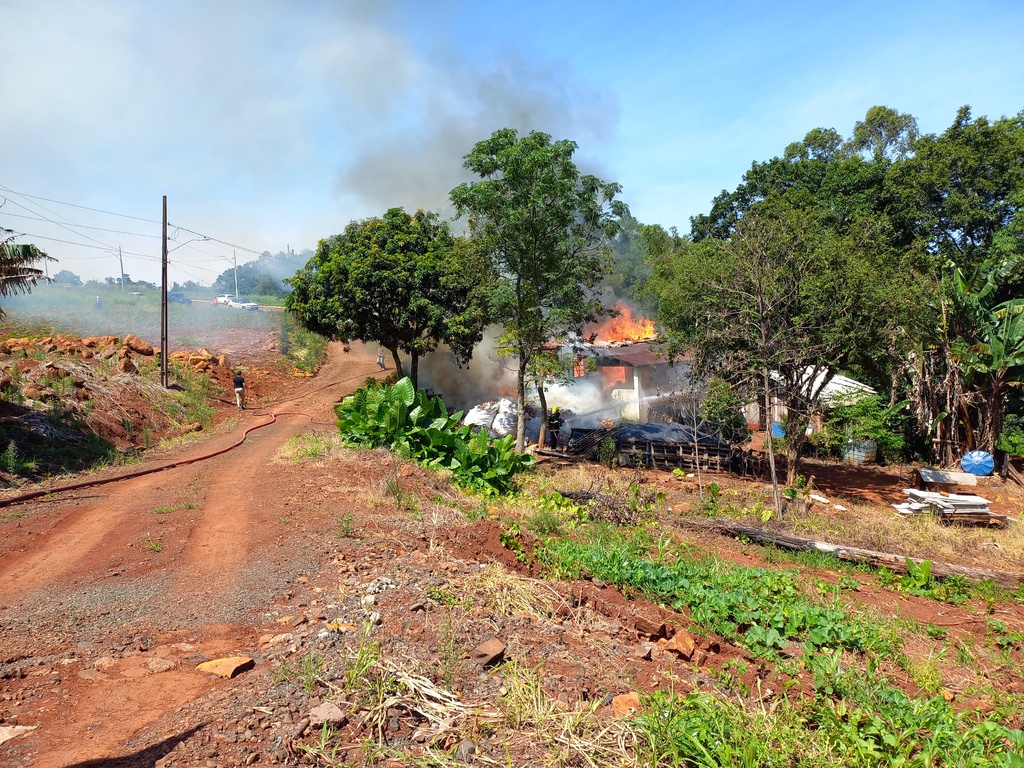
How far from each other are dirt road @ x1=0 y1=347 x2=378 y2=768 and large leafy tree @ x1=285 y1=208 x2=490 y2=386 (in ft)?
37.7

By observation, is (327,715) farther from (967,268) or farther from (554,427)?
(967,268)

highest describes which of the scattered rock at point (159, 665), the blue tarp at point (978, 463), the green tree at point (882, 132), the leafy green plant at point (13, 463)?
the green tree at point (882, 132)

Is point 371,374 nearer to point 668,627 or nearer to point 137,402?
point 137,402

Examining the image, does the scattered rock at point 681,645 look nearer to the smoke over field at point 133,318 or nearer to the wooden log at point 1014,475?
the wooden log at point 1014,475

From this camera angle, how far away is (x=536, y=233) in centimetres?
1688

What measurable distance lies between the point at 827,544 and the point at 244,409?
1974 cm

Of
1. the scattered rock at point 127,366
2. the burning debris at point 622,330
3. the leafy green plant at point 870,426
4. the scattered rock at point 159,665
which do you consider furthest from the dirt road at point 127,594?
the burning debris at point 622,330

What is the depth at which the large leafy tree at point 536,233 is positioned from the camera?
16.0 meters

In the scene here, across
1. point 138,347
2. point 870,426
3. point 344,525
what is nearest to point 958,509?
point 870,426

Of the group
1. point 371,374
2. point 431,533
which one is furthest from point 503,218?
point 371,374

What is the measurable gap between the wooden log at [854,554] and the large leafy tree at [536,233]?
7812mm

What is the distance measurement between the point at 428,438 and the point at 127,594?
7.68 metres

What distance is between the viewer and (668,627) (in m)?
5.85

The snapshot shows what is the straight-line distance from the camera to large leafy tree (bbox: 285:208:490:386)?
904 inches
